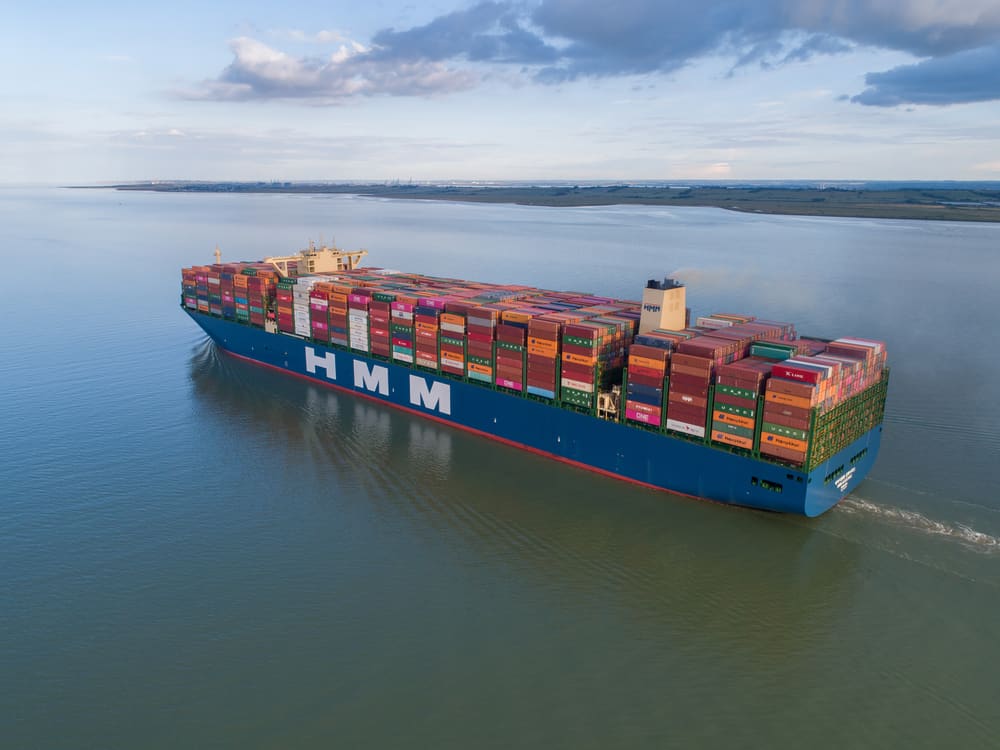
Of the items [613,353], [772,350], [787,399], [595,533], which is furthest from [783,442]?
[613,353]

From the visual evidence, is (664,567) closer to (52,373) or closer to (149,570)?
(149,570)

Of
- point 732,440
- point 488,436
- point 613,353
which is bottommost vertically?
point 488,436

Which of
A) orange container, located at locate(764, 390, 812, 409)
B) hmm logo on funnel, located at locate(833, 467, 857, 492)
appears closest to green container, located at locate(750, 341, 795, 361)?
orange container, located at locate(764, 390, 812, 409)

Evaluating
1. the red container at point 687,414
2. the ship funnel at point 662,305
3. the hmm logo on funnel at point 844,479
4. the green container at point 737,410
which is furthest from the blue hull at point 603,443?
the ship funnel at point 662,305

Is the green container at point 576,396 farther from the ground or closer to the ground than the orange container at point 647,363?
closer to the ground

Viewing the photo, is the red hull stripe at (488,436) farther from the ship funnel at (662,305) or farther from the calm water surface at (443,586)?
the ship funnel at (662,305)

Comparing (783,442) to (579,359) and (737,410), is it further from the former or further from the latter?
(579,359)
